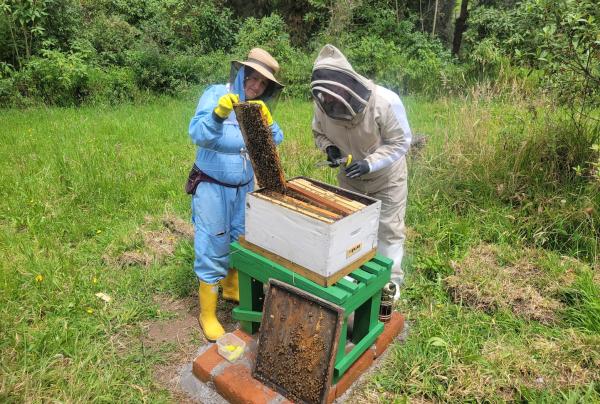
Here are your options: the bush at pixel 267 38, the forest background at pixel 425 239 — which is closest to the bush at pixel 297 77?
the bush at pixel 267 38

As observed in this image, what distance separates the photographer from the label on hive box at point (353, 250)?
238 cm

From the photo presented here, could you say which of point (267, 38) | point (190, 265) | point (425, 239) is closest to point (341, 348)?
point (190, 265)

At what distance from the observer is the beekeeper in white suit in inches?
107

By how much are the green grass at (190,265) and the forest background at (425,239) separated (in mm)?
15

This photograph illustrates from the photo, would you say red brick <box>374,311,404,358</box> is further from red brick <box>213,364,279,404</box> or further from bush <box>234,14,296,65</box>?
bush <box>234,14,296,65</box>

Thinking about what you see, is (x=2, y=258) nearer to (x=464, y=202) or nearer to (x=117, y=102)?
(x=464, y=202)

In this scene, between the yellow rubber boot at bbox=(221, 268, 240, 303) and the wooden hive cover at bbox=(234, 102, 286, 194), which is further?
the yellow rubber boot at bbox=(221, 268, 240, 303)

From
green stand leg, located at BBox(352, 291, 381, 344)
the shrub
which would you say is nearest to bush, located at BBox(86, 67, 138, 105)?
the shrub

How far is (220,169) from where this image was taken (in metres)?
2.84

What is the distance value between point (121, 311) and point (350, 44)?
1137cm

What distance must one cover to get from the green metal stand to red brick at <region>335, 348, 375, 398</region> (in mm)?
71

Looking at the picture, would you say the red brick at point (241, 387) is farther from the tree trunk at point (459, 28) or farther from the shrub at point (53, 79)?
the tree trunk at point (459, 28)

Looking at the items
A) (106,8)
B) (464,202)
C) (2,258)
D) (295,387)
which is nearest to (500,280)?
(464,202)

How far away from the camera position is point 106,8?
12773 mm
